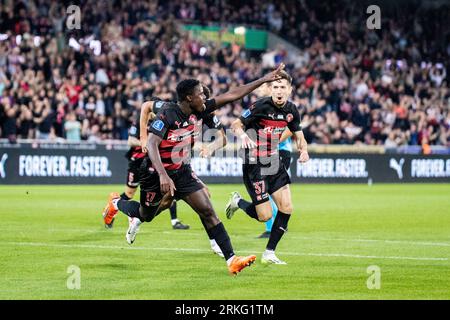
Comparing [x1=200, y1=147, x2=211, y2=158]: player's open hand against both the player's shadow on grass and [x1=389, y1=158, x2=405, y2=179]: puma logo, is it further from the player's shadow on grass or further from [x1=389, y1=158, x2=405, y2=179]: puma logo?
[x1=389, y1=158, x2=405, y2=179]: puma logo

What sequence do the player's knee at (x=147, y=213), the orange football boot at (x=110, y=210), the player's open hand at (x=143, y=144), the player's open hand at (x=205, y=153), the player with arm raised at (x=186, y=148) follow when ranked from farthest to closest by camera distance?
the orange football boot at (x=110, y=210)
the player's open hand at (x=143, y=144)
the player's open hand at (x=205, y=153)
the player's knee at (x=147, y=213)
the player with arm raised at (x=186, y=148)

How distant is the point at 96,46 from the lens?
1282 inches

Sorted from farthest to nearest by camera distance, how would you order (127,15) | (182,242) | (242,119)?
1. (127,15)
2. (182,242)
3. (242,119)

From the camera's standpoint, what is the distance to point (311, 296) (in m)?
9.44

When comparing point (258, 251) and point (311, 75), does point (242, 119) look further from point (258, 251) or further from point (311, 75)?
point (311, 75)

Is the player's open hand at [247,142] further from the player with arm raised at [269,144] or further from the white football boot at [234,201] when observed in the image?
the white football boot at [234,201]

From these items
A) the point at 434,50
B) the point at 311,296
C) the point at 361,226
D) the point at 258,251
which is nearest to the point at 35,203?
the point at 361,226

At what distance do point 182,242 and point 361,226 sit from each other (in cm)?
475

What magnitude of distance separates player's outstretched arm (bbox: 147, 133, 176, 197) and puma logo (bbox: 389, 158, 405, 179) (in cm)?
2660

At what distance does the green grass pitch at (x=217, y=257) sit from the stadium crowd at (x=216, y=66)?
690 centimetres

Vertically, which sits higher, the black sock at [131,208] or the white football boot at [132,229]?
the black sock at [131,208]

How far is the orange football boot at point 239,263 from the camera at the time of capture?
1043 centimetres

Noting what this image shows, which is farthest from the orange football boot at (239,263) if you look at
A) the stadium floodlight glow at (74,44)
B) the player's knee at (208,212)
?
the stadium floodlight glow at (74,44)

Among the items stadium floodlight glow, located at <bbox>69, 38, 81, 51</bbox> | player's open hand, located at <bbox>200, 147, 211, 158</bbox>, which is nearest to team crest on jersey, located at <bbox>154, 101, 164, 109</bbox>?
player's open hand, located at <bbox>200, 147, 211, 158</bbox>
